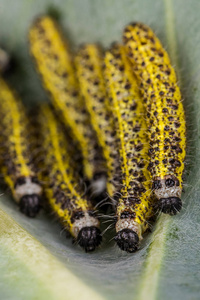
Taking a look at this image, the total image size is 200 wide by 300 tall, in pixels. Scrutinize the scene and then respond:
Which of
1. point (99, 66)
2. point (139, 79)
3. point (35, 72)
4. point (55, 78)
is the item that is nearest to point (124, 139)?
point (139, 79)

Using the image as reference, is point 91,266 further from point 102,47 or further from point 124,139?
point 102,47

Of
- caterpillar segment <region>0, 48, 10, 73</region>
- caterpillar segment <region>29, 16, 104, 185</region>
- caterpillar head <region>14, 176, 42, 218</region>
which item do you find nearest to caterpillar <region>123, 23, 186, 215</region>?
caterpillar segment <region>29, 16, 104, 185</region>

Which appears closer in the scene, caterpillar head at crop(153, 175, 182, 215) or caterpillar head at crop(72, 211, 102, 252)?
caterpillar head at crop(153, 175, 182, 215)

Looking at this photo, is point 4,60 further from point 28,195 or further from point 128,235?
point 128,235

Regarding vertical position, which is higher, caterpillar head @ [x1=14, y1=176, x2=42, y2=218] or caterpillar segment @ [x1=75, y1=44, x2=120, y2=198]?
caterpillar segment @ [x1=75, y1=44, x2=120, y2=198]

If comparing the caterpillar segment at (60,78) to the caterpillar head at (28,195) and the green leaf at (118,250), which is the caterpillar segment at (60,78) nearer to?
the green leaf at (118,250)

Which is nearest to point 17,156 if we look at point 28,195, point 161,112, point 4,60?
point 28,195

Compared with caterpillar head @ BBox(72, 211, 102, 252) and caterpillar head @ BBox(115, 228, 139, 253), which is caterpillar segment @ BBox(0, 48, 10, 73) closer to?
caterpillar head @ BBox(72, 211, 102, 252)
